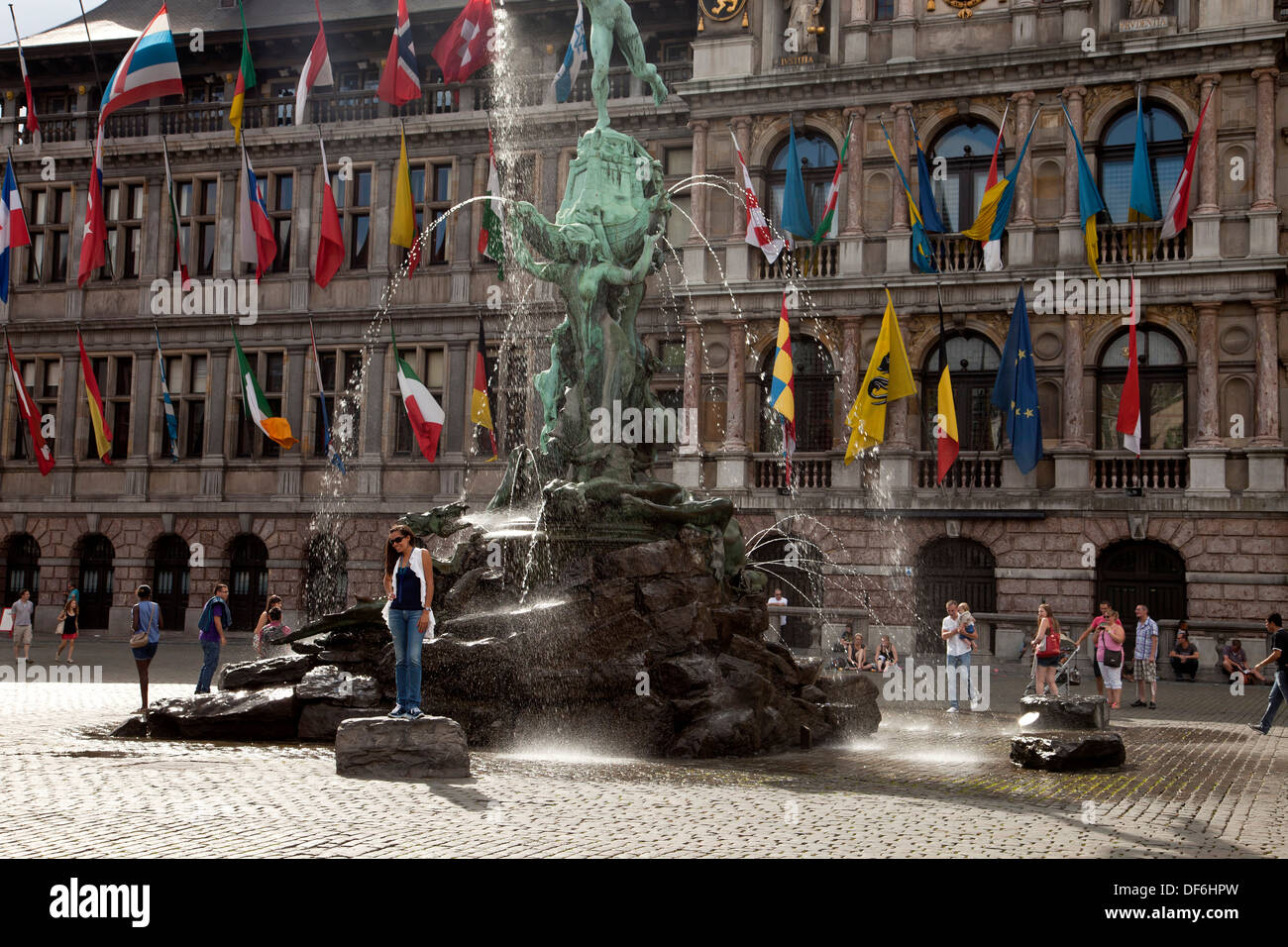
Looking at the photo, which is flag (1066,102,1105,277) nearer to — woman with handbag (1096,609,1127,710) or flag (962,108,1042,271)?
flag (962,108,1042,271)

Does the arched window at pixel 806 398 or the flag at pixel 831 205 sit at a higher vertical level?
the flag at pixel 831 205

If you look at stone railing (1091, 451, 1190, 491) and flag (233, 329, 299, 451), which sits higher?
flag (233, 329, 299, 451)

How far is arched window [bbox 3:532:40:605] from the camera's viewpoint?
41.5m

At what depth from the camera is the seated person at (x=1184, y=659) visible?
97.7 ft

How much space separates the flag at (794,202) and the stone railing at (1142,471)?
8722 mm

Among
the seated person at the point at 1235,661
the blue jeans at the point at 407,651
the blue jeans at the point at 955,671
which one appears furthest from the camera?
the seated person at the point at 1235,661

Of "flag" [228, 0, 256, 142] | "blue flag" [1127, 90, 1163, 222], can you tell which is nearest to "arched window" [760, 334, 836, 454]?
"blue flag" [1127, 90, 1163, 222]

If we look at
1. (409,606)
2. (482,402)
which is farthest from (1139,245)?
(409,606)

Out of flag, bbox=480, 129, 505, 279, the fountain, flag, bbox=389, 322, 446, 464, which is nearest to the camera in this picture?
the fountain

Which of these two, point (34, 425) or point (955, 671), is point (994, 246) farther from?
point (34, 425)

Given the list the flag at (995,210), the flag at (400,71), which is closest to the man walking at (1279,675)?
the flag at (995,210)

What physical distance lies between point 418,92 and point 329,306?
8103 millimetres

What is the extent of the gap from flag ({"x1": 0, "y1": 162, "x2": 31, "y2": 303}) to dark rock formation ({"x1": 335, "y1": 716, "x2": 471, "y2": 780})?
98.8 feet

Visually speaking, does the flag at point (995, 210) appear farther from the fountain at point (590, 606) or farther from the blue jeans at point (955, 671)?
the fountain at point (590, 606)
